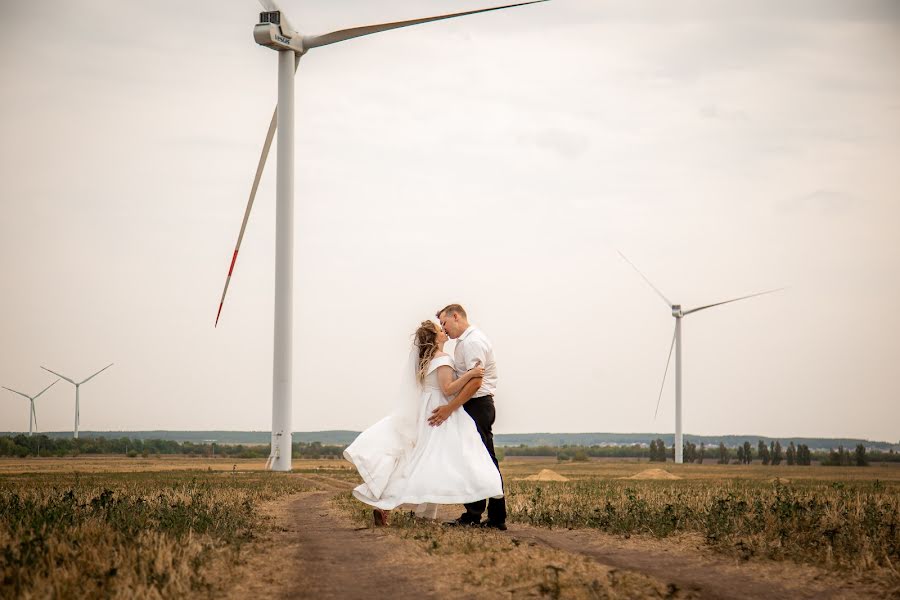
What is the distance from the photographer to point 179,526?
548 inches

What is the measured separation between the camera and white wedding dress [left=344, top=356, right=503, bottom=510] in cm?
1514

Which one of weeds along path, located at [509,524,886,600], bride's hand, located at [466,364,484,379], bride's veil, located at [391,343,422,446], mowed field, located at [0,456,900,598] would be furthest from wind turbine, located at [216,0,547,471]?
weeds along path, located at [509,524,886,600]

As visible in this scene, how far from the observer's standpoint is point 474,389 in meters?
15.3

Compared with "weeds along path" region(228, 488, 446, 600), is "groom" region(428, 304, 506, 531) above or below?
above

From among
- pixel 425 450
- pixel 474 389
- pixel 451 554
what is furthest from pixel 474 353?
pixel 451 554

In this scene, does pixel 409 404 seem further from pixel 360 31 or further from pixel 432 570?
pixel 360 31

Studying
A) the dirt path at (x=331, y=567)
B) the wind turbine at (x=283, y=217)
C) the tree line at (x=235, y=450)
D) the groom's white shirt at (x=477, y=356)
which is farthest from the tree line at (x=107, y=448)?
the groom's white shirt at (x=477, y=356)

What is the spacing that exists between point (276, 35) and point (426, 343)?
116 ft

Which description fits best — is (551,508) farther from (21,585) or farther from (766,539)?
(21,585)

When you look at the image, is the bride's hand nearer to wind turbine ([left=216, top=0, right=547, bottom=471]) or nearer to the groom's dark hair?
the groom's dark hair

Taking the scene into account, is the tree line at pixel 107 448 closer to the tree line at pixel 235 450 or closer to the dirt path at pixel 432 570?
the tree line at pixel 235 450

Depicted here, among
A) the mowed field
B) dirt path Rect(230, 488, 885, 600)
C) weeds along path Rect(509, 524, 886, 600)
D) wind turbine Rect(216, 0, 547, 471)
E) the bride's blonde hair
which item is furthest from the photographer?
wind turbine Rect(216, 0, 547, 471)

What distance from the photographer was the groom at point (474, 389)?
15328 millimetres

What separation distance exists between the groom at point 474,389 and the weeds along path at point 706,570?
123 centimetres
